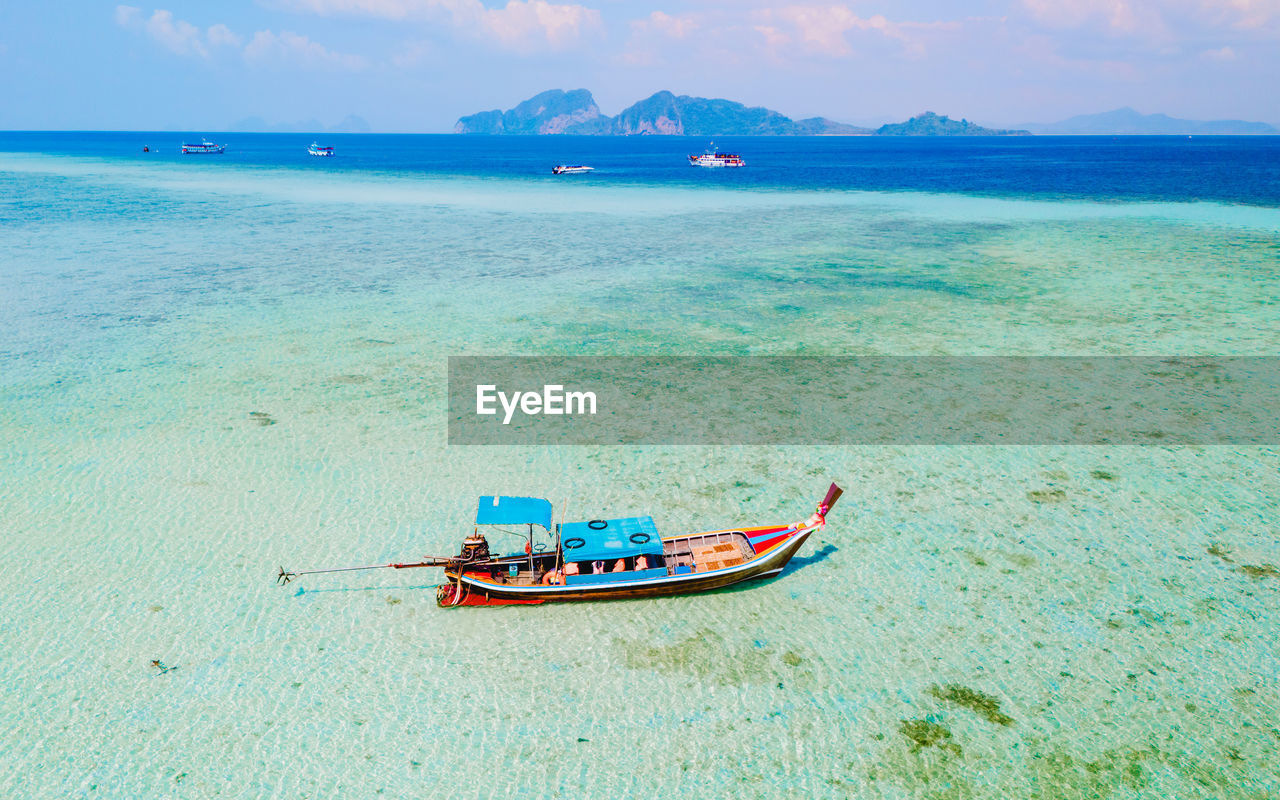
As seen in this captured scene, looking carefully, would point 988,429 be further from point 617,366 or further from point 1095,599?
point 617,366

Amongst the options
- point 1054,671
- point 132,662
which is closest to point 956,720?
point 1054,671

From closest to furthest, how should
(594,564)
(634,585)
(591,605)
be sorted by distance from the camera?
(634,585) < (594,564) < (591,605)

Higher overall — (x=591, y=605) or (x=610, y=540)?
(x=610, y=540)

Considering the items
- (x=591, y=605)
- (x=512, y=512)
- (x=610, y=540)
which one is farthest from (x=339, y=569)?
(x=610, y=540)

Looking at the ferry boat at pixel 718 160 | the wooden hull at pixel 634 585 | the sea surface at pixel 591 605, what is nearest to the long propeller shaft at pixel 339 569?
the sea surface at pixel 591 605

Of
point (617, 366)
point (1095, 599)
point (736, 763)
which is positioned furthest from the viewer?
point (617, 366)

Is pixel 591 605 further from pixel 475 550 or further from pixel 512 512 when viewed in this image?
pixel 475 550

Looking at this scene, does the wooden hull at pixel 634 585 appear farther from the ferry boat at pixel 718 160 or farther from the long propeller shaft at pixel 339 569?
the ferry boat at pixel 718 160

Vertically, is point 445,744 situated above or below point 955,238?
below
